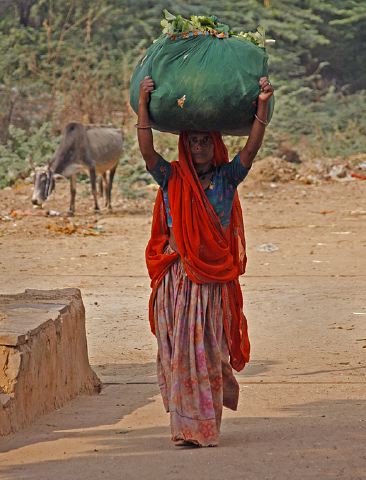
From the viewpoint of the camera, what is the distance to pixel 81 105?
71.9 feet

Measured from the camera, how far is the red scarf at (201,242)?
16.5 feet

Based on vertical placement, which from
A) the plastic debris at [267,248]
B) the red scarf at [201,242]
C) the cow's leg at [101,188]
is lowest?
the cow's leg at [101,188]

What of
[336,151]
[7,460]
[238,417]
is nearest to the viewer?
[7,460]

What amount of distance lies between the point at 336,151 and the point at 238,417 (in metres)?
16.2

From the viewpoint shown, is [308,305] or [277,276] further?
[277,276]

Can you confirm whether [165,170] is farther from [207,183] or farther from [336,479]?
[336,479]

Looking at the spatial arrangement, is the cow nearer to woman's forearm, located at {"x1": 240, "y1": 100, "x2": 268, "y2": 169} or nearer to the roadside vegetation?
the roadside vegetation

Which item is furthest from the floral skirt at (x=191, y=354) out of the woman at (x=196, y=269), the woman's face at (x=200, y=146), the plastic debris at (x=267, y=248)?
the plastic debris at (x=267, y=248)

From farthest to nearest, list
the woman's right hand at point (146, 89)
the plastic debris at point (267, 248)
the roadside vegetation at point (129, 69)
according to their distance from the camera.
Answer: the roadside vegetation at point (129, 69) → the plastic debris at point (267, 248) → the woman's right hand at point (146, 89)

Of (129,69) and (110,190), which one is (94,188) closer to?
(110,190)

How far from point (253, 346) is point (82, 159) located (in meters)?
9.11

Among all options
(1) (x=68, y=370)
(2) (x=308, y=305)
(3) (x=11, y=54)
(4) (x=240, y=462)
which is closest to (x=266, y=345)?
(2) (x=308, y=305)

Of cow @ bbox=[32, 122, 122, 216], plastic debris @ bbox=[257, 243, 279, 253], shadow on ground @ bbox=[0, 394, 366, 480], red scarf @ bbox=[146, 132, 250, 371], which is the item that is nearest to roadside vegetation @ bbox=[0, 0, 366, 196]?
cow @ bbox=[32, 122, 122, 216]

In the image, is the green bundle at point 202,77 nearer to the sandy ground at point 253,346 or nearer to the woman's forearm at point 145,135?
the woman's forearm at point 145,135
